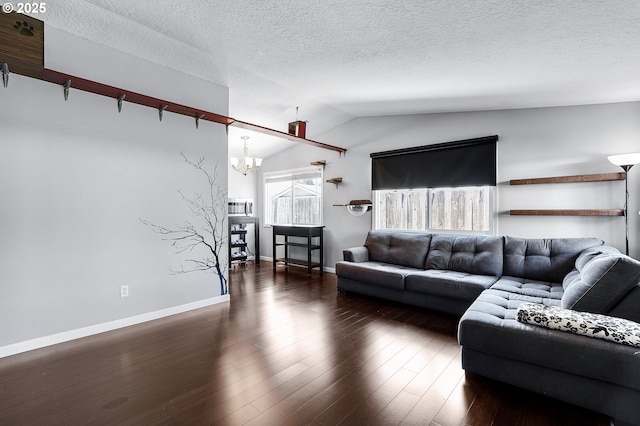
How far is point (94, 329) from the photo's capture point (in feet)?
9.39

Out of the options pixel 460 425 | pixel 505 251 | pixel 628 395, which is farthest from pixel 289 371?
pixel 505 251

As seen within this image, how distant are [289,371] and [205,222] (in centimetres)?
221

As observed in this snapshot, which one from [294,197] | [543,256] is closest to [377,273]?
[543,256]

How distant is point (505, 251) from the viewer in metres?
3.62

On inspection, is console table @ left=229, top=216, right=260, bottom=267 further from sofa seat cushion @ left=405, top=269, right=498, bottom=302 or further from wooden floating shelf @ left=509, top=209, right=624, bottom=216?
wooden floating shelf @ left=509, top=209, right=624, bottom=216

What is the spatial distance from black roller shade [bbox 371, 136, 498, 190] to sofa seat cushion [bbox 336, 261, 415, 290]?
1398mm

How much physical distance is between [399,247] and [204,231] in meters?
2.68

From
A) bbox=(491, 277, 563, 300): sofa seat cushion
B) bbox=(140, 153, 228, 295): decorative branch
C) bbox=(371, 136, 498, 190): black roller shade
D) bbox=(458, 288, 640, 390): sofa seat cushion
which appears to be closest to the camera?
bbox=(458, 288, 640, 390): sofa seat cushion

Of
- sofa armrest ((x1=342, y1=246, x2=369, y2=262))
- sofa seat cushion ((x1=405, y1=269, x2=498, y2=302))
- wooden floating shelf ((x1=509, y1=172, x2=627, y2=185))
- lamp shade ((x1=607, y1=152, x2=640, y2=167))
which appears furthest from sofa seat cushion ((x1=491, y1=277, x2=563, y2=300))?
sofa armrest ((x1=342, y1=246, x2=369, y2=262))

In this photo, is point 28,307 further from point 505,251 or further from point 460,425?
point 505,251

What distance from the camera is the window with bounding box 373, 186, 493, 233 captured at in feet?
13.8

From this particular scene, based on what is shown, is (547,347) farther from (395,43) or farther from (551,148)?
(551,148)

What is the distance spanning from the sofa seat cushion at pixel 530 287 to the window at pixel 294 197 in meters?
3.47

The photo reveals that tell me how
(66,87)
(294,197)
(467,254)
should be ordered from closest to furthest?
(66,87), (467,254), (294,197)
